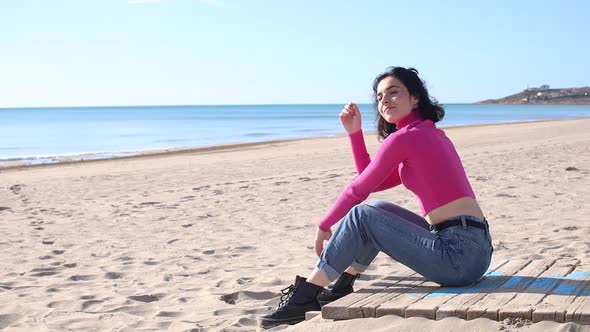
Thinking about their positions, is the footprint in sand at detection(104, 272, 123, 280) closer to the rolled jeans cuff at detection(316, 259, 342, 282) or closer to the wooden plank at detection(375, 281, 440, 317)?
the rolled jeans cuff at detection(316, 259, 342, 282)

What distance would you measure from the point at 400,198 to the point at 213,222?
2439 millimetres

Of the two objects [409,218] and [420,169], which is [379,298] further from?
[420,169]

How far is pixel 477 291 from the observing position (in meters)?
3.37

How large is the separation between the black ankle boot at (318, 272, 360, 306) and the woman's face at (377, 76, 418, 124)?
0.88 metres

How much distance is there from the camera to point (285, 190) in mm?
9641

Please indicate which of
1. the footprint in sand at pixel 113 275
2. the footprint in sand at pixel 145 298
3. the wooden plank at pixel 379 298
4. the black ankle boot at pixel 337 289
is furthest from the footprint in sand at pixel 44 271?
the wooden plank at pixel 379 298

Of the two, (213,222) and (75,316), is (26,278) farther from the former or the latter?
(213,222)

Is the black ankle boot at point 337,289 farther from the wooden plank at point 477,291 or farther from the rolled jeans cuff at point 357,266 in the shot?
the wooden plank at point 477,291

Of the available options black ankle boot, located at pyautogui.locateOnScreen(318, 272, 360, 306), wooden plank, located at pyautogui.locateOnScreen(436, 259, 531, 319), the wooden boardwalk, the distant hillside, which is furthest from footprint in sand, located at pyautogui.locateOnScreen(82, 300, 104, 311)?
the distant hillside

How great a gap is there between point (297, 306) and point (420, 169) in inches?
37.2

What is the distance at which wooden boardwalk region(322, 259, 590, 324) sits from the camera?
9.76 feet

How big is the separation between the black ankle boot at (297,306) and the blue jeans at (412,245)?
0.13 m

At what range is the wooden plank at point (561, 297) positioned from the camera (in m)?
2.91

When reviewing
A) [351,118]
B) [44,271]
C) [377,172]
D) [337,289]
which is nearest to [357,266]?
[337,289]
